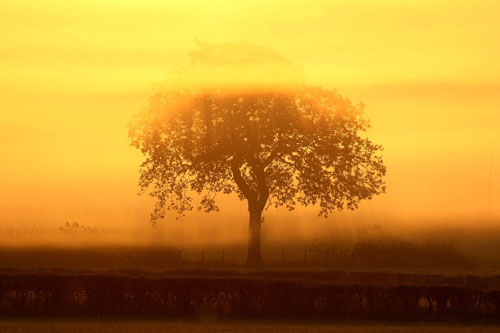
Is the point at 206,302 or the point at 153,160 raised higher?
the point at 153,160

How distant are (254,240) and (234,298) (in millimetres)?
27607

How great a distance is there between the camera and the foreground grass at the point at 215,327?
34.1m

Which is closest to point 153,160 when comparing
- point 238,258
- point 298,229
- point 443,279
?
point 238,258

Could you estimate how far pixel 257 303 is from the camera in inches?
1523

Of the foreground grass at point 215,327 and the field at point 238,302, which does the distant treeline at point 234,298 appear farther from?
the foreground grass at point 215,327

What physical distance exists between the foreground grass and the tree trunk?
87.1 ft

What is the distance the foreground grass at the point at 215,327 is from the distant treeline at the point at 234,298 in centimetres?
139

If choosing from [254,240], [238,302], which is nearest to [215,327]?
[238,302]

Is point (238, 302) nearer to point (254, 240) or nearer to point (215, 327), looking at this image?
point (215, 327)

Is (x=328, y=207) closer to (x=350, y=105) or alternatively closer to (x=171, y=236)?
(x=350, y=105)

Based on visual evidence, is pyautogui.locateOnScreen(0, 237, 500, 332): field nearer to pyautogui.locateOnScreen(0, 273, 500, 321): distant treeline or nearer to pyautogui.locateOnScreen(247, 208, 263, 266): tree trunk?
pyautogui.locateOnScreen(0, 273, 500, 321): distant treeline

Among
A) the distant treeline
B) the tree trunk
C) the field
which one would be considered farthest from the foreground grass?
the tree trunk

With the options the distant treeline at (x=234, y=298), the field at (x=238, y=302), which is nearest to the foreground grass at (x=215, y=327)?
the field at (x=238, y=302)

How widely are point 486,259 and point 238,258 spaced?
1517cm
